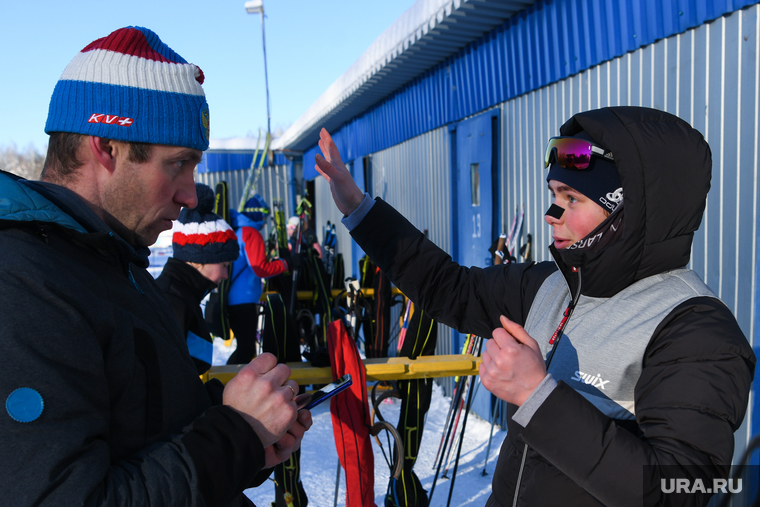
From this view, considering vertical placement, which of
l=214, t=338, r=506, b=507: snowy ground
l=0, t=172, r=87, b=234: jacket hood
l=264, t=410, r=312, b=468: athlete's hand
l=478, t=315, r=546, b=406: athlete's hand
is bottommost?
l=214, t=338, r=506, b=507: snowy ground

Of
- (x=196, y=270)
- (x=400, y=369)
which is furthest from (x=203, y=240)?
(x=400, y=369)

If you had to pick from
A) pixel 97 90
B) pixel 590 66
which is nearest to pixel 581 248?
pixel 97 90

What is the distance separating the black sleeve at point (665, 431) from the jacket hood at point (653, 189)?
0.26m

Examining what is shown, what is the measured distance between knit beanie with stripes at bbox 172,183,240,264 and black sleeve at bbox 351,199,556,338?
1536 mm

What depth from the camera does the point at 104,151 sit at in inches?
40.4

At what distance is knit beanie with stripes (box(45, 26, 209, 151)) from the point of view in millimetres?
1015

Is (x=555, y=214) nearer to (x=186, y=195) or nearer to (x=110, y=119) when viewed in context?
(x=186, y=195)

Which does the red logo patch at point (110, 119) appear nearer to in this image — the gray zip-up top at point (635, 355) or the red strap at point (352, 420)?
the gray zip-up top at point (635, 355)

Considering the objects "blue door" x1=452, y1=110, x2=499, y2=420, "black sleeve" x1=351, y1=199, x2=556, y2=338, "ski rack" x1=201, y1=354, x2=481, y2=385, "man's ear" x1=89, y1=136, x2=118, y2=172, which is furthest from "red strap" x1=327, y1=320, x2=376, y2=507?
"blue door" x1=452, y1=110, x2=499, y2=420

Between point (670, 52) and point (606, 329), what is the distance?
2298mm

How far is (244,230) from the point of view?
5.15m

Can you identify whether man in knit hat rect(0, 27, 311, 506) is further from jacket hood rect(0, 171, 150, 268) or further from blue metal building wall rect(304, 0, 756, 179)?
blue metal building wall rect(304, 0, 756, 179)

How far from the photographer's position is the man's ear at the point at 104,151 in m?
1.01

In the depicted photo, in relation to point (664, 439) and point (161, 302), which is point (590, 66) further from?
point (161, 302)
